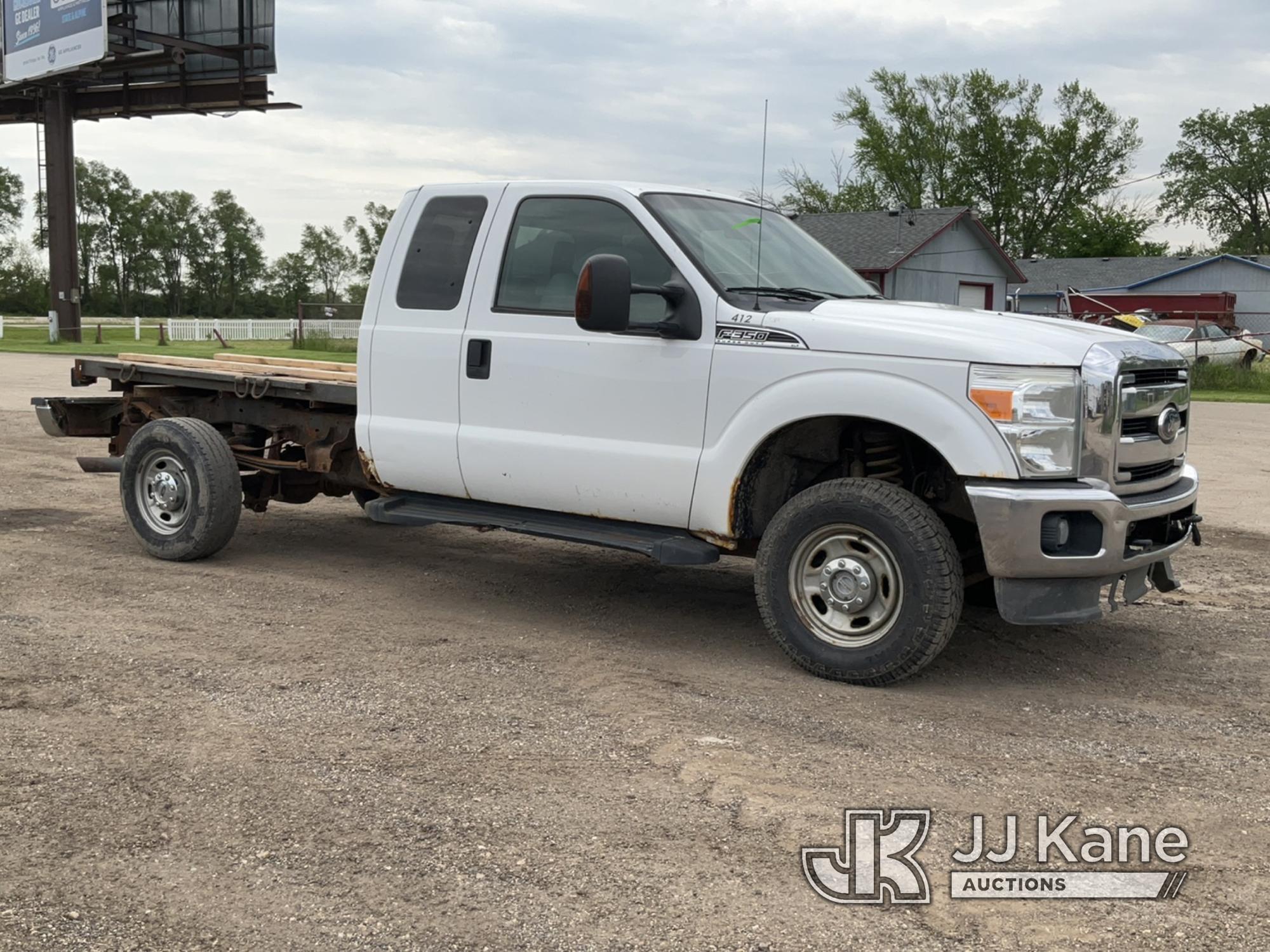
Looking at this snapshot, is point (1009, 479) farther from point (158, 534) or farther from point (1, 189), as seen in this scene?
point (1, 189)

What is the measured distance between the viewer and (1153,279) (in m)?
60.0

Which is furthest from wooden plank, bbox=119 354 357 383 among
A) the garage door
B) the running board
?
the garage door

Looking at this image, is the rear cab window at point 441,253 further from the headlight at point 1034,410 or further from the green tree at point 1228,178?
the green tree at point 1228,178

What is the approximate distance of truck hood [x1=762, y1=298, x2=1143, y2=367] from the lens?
5.12 metres

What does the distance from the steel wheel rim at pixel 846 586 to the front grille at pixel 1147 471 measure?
1.02 meters

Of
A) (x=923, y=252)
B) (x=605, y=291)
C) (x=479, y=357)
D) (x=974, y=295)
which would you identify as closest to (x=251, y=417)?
(x=479, y=357)

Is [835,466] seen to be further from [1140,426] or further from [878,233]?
[878,233]

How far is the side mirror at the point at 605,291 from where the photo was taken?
18.1 ft

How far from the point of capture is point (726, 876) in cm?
357

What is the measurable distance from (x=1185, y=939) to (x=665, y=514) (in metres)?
3.11

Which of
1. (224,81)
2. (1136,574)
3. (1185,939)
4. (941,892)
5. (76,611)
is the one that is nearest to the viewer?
(1185,939)

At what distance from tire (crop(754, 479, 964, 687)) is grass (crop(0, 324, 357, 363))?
22.9 metres

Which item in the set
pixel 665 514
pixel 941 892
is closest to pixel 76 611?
pixel 665 514

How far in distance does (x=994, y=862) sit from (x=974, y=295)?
44.6 meters
